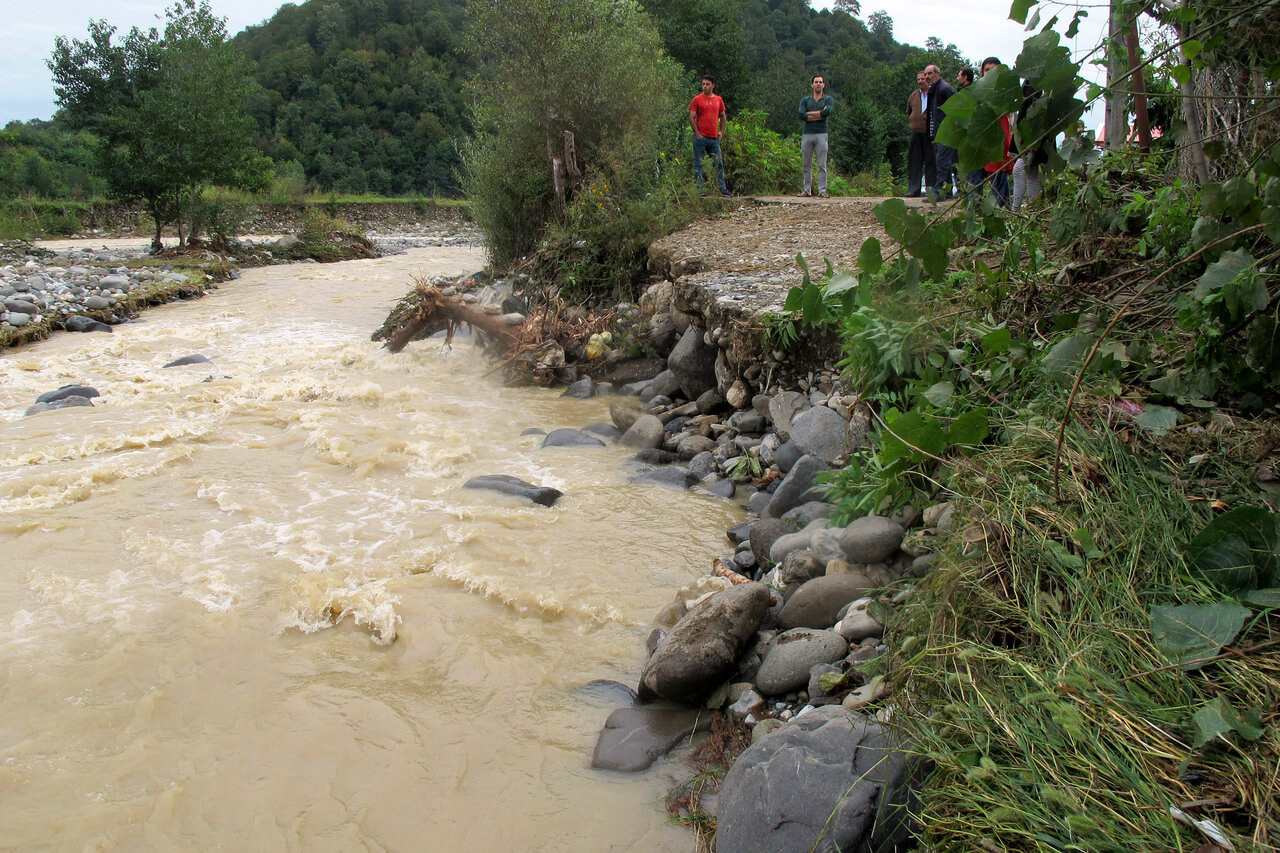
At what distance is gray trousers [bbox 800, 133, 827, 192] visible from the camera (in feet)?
38.1

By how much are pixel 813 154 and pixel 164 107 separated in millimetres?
16634

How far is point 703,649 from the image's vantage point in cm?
325

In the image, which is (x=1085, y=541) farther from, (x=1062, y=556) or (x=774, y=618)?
(x=774, y=618)

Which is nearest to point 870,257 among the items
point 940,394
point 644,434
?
point 940,394

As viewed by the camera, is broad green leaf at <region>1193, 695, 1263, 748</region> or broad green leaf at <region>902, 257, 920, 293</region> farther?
broad green leaf at <region>902, 257, 920, 293</region>

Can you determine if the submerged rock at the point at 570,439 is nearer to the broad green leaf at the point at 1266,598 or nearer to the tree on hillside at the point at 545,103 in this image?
the broad green leaf at the point at 1266,598

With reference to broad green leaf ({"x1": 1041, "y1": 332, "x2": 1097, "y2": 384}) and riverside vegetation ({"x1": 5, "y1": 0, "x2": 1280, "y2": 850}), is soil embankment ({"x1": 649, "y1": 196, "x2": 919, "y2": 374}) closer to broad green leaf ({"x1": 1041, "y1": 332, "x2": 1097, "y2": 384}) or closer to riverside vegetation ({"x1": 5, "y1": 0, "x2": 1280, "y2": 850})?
riverside vegetation ({"x1": 5, "y1": 0, "x2": 1280, "y2": 850})

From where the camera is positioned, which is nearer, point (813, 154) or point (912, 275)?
point (912, 275)

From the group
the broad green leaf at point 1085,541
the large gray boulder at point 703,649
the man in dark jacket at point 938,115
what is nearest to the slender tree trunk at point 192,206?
the man in dark jacket at point 938,115

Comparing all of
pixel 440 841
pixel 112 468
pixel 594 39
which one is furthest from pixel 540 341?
pixel 440 841

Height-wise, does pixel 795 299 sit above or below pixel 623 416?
above

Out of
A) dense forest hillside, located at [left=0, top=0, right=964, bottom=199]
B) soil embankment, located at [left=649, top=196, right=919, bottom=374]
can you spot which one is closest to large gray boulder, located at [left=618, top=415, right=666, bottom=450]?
soil embankment, located at [left=649, top=196, right=919, bottom=374]

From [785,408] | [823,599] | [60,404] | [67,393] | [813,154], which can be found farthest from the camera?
[813,154]

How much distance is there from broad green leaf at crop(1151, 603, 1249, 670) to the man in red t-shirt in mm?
10206
